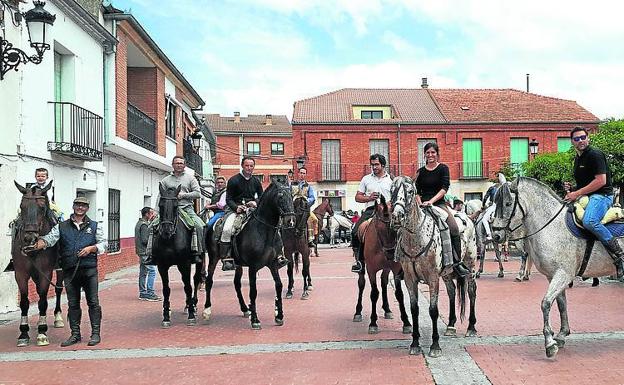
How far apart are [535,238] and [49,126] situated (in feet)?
34.2

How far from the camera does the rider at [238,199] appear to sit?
10375 millimetres

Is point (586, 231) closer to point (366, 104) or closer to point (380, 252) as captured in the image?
point (380, 252)

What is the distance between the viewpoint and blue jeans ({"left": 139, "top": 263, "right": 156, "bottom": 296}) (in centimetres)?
1306

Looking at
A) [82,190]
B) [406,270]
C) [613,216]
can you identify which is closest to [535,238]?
[613,216]

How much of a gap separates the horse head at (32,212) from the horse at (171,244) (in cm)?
186

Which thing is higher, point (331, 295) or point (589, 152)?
point (589, 152)

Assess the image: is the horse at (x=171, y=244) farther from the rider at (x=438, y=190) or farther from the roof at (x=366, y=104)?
the roof at (x=366, y=104)

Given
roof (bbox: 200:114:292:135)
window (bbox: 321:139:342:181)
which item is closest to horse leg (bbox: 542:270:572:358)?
window (bbox: 321:139:342:181)

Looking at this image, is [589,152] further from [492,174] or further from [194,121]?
[492,174]

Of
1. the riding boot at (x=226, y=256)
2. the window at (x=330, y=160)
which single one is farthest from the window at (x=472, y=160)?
the riding boot at (x=226, y=256)

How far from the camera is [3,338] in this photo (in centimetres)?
920

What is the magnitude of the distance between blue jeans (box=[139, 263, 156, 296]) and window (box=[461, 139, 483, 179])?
32.2 meters

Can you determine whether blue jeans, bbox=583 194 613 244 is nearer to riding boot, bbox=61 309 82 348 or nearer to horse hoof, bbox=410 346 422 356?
horse hoof, bbox=410 346 422 356

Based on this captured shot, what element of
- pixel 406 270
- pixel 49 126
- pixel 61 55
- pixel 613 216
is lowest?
pixel 406 270
